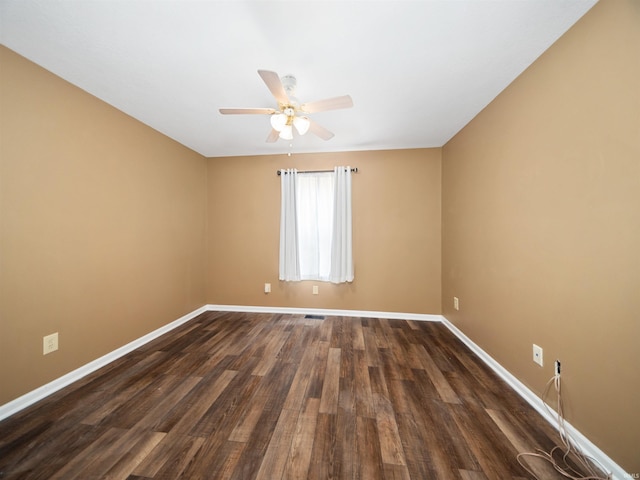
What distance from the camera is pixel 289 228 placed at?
A: 3.25 m

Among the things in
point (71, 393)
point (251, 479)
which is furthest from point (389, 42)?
point (71, 393)

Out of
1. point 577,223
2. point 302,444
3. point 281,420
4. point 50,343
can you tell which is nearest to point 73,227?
point 50,343

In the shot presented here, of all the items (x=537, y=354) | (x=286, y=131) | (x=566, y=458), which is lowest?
(x=566, y=458)

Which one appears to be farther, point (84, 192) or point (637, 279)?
point (84, 192)

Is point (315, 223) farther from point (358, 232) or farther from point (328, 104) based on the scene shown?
A: point (328, 104)

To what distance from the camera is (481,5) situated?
1.15 m

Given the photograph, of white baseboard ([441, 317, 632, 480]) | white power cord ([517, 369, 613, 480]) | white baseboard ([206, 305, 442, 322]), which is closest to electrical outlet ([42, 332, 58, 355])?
white baseboard ([206, 305, 442, 322])

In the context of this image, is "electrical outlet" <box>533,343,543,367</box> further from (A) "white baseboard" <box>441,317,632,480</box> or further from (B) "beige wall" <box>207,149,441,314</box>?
(B) "beige wall" <box>207,149,441,314</box>

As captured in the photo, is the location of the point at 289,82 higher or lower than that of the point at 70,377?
higher

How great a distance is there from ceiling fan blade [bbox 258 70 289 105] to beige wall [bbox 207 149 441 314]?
173 centimetres

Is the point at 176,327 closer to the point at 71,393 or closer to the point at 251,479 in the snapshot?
the point at 71,393

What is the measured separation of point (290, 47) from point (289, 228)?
214cm

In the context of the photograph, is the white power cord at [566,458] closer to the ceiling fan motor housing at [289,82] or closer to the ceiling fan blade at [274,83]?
the ceiling fan blade at [274,83]

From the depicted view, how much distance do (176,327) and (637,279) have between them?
3864 millimetres
